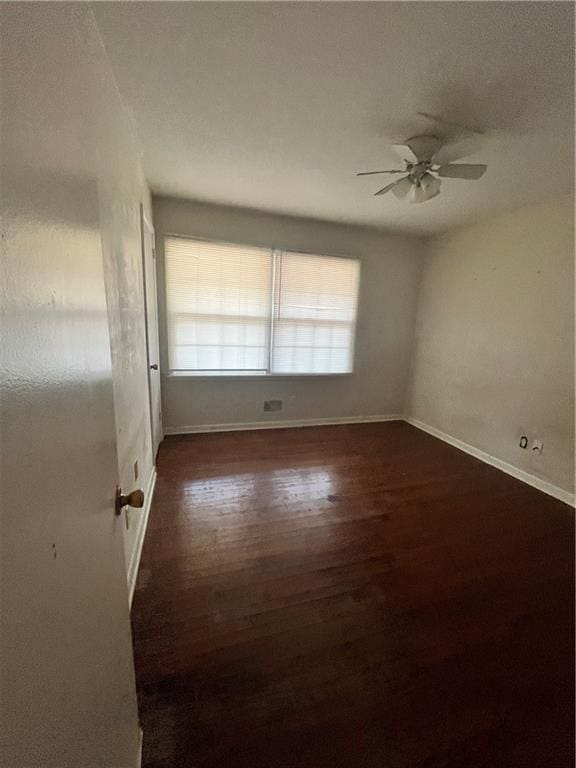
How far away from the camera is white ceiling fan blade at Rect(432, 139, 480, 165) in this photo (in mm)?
1883

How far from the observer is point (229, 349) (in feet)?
11.7

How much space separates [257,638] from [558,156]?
10.6 feet

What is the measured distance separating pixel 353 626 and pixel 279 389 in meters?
2.66

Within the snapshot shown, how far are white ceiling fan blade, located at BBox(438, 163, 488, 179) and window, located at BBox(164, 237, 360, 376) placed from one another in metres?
1.85

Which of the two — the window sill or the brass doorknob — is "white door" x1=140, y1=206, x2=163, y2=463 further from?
the brass doorknob

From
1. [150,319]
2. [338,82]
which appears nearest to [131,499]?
[338,82]

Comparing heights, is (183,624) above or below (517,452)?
below

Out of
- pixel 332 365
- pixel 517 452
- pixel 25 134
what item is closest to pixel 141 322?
pixel 25 134

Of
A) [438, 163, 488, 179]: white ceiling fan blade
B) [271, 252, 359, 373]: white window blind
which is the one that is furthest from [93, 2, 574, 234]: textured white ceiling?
[271, 252, 359, 373]: white window blind

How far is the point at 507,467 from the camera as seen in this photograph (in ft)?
9.95

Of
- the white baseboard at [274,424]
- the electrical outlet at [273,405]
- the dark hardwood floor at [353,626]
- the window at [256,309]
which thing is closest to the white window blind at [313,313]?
the window at [256,309]

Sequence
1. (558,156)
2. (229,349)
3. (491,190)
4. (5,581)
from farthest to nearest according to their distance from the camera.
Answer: (229,349) < (491,190) < (558,156) < (5,581)

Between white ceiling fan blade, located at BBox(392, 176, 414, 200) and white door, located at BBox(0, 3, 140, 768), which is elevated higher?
white ceiling fan blade, located at BBox(392, 176, 414, 200)

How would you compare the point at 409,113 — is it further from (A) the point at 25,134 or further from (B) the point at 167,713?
(B) the point at 167,713
